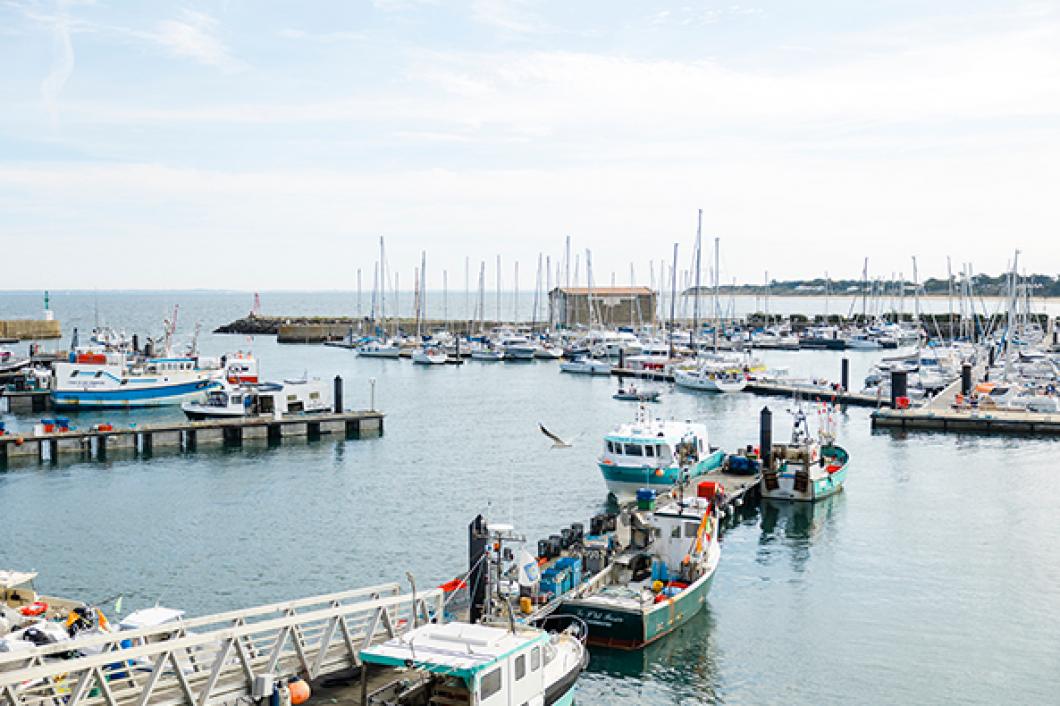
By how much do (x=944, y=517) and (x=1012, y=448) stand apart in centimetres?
1906

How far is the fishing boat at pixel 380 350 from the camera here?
12238cm

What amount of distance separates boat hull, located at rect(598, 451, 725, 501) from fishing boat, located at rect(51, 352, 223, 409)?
40158 mm

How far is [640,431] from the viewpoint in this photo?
4238 centimetres

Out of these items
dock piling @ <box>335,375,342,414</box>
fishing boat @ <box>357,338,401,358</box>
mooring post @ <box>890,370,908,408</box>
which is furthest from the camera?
fishing boat @ <box>357,338,401,358</box>

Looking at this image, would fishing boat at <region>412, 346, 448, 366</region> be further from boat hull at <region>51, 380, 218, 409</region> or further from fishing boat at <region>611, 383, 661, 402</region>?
boat hull at <region>51, 380, 218, 409</region>

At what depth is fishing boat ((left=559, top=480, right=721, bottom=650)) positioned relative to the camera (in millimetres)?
25562

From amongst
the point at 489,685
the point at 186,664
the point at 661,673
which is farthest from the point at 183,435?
the point at 489,685

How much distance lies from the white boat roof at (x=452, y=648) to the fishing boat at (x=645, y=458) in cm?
2348

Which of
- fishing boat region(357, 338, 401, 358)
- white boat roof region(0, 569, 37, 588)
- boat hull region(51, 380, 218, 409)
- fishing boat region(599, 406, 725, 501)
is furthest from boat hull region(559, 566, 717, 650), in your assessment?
fishing boat region(357, 338, 401, 358)

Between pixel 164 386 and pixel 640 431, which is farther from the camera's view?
pixel 164 386

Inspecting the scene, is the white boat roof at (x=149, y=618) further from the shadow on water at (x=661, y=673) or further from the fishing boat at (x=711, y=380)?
the fishing boat at (x=711, y=380)

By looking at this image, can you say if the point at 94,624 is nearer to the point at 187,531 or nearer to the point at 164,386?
the point at 187,531

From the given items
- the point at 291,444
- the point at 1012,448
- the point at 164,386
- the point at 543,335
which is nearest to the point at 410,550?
the point at 291,444

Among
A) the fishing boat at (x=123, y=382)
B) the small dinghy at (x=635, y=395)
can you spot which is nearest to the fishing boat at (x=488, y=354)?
the small dinghy at (x=635, y=395)
